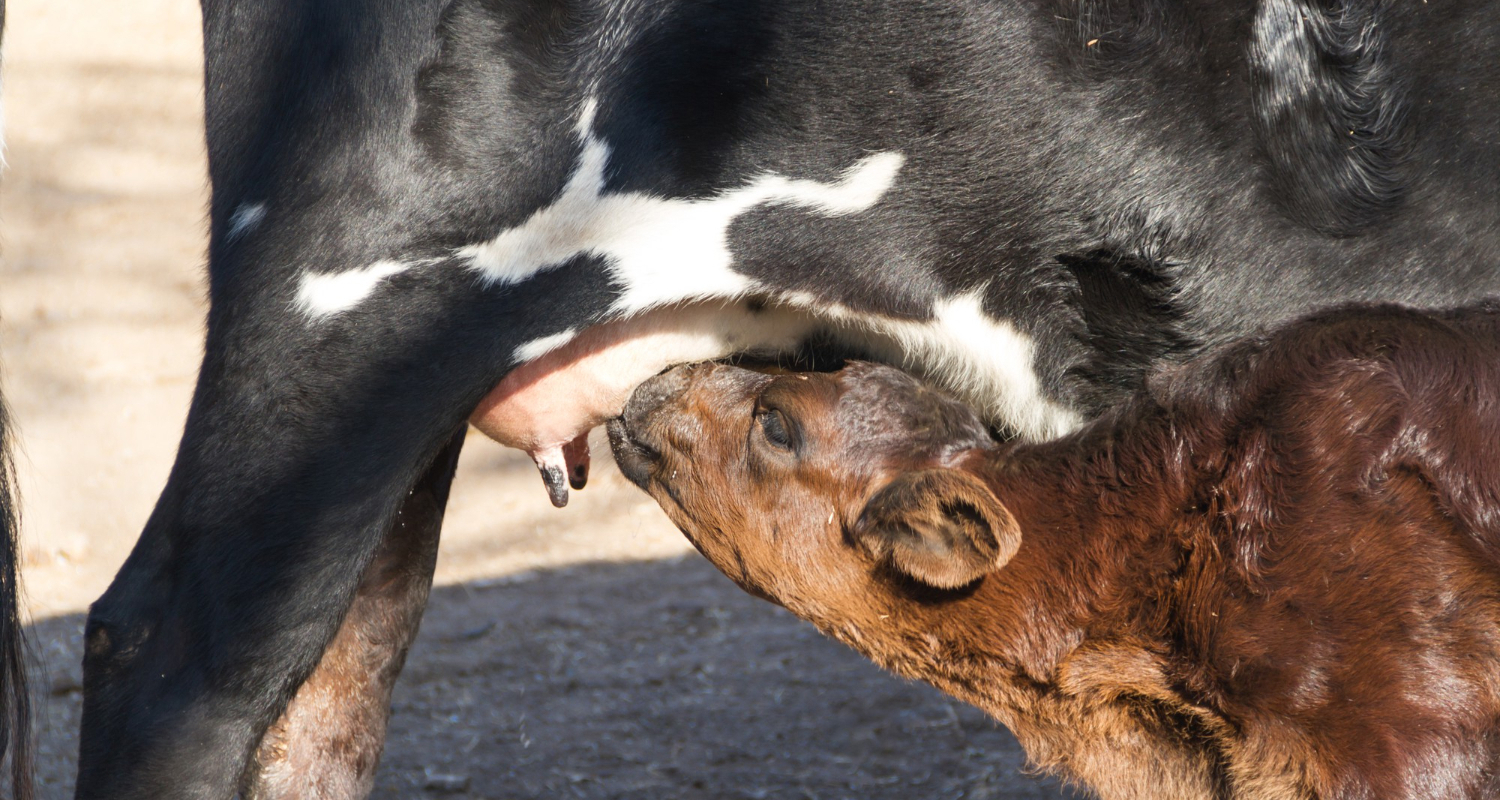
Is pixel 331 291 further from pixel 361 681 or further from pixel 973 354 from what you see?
pixel 973 354

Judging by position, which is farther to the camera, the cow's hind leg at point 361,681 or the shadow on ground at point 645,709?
the shadow on ground at point 645,709

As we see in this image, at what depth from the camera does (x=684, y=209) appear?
281 centimetres

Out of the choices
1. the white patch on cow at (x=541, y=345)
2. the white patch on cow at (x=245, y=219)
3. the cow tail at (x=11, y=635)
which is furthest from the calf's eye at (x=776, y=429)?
the cow tail at (x=11, y=635)

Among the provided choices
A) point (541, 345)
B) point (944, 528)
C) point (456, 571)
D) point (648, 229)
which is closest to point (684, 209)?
point (648, 229)

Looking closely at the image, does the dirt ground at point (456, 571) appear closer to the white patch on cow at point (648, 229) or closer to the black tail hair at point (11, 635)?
the white patch on cow at point (648, 229)

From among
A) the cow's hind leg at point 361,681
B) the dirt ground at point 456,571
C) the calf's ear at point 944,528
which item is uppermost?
the calf's ear at point 944,528

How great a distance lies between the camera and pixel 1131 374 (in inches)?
118

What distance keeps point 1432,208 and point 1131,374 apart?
26.0 inches

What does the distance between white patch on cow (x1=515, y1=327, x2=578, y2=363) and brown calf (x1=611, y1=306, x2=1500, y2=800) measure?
0.42 metres

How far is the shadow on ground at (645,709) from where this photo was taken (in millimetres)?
4254

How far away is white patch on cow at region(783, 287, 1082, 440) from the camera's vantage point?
116 inches

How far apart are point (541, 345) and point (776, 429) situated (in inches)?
21.2

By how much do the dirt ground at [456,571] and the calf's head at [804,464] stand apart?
0.63m

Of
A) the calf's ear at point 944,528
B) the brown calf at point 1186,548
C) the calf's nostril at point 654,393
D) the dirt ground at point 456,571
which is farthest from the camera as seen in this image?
the dirt ground at point 456,571
